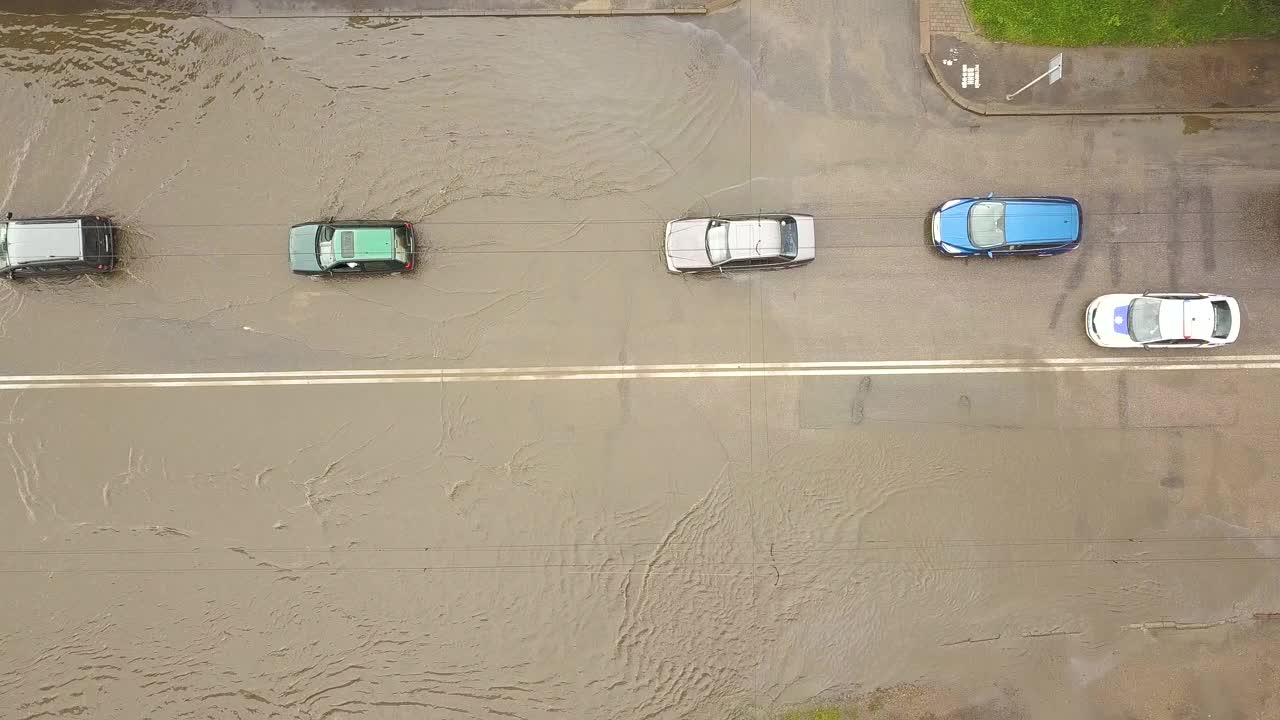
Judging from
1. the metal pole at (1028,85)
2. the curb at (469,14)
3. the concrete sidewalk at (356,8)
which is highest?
the concrete sidewalk at (356,8)

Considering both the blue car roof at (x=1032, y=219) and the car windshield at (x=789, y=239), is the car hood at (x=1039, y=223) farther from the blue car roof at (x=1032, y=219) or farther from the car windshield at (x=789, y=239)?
the car windshield at (x=789, y=239)

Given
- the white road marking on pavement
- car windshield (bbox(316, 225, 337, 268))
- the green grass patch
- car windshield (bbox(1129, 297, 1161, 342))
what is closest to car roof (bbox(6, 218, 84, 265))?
the white road marking on pavement

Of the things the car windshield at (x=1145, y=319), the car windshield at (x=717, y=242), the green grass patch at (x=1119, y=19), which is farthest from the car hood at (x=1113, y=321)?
the car windshield at (x=717, y=242)

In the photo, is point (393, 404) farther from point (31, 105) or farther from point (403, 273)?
point (31, 105)

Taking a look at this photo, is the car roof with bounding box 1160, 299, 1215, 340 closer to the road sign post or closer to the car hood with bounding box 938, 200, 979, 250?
the car hood with bounding box 938, 200, 979, 250

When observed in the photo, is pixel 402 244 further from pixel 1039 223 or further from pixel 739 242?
pixel 1039 223

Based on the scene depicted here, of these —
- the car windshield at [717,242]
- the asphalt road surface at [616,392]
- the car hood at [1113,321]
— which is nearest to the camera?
the car windshield at [717,242]

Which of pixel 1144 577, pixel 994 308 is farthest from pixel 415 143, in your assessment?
pixel 1144 577
